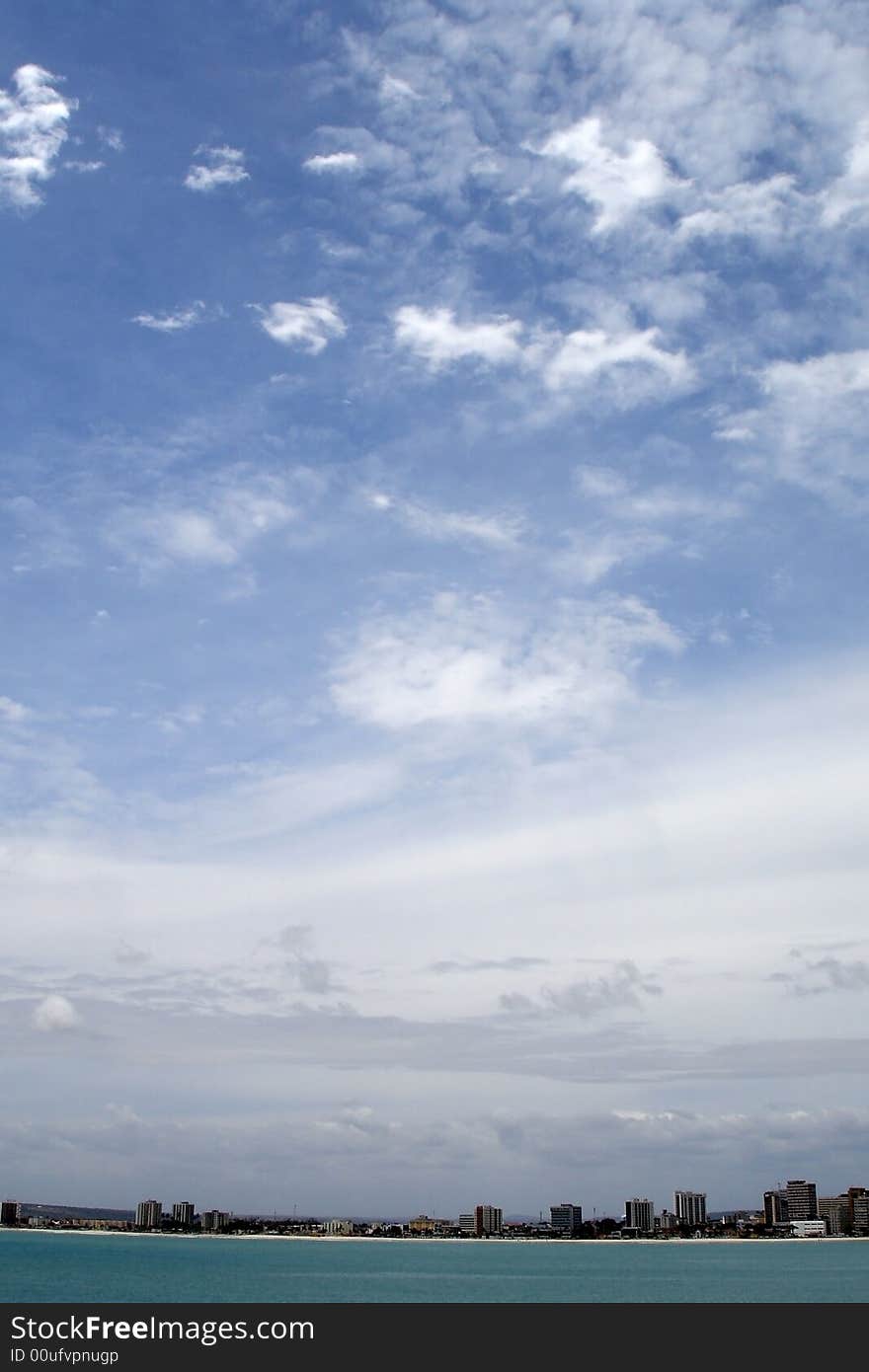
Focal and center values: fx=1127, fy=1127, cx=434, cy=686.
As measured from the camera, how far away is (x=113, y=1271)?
191 meters
